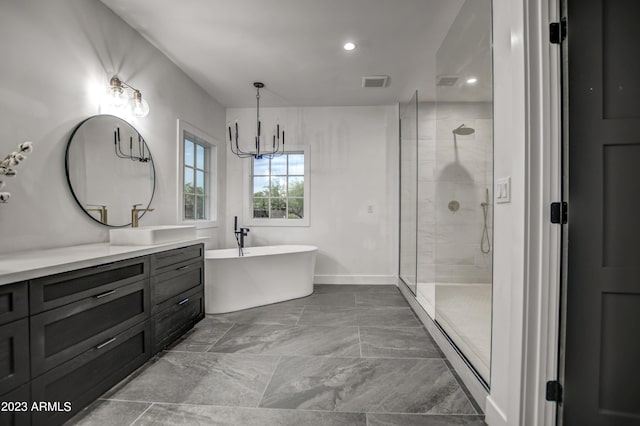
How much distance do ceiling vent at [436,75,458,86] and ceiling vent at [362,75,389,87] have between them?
0.94 m

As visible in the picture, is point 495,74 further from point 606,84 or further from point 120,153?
point 120,153

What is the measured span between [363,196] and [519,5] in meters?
3.19

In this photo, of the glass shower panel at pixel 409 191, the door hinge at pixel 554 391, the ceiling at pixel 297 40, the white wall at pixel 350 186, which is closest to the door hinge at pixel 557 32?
the ceiling at pixel 297 40

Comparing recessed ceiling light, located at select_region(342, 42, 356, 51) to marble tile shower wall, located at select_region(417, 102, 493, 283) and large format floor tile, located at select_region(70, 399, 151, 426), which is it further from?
large format floor tile, located at select_region(70, 399, 151, 426)

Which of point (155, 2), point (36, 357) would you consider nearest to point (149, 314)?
point (36, 357)

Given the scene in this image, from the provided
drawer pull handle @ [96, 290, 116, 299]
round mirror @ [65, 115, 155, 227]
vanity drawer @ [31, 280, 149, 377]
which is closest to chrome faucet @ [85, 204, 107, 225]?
round mirror @ [65, 115, 155, 227]

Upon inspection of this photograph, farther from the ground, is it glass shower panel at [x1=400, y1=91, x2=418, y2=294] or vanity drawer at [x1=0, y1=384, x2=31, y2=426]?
glass shower panel at [x1=400, y1=91, x2=418, y2=294]

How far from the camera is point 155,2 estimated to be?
2.18 metres

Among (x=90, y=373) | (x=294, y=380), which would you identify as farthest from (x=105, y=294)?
(x=294, y=380)

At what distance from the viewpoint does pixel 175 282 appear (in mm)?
2398

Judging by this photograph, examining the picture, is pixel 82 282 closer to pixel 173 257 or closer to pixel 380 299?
pixel 173 257

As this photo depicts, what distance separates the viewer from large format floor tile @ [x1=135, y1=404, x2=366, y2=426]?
1494 millimetres

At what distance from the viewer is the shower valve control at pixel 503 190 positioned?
136cm

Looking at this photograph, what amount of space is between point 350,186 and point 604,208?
129 inches
